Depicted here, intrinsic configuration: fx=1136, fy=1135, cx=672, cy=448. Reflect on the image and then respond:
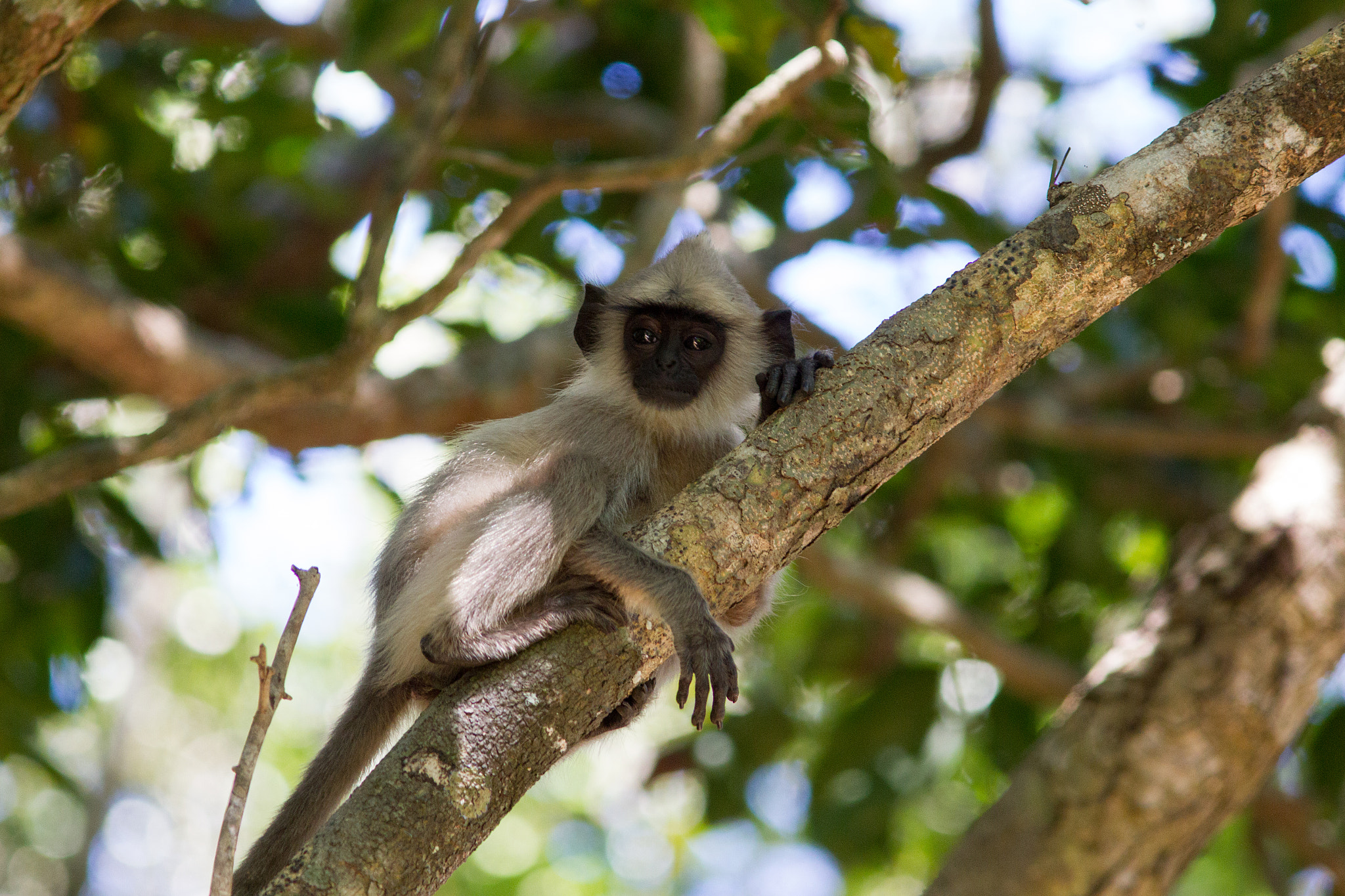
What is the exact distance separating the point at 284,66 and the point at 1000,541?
5.80 m

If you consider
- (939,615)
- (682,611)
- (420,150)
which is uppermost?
(420,150)

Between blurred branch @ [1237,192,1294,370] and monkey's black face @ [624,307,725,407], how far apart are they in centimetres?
302

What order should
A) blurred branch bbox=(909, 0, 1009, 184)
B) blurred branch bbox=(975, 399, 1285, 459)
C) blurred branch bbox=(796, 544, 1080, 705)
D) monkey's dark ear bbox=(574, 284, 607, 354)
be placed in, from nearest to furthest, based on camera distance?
monkey's dark ear bbox=(574, 284, 607, 354)
blurred branch bbox=(909, 0, 1009, 184)
blurred branch bbox=(796, 544, 1080, 705)
blurred branch bbox=(975, 399, 1285, 459)

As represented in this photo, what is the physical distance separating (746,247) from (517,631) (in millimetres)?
5340

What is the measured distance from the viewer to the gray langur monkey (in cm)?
300

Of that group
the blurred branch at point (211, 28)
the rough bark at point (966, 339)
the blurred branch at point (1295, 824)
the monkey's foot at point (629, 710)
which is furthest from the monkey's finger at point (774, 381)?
the blurred branch at point (1295, 824)

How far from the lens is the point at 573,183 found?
4.60 m

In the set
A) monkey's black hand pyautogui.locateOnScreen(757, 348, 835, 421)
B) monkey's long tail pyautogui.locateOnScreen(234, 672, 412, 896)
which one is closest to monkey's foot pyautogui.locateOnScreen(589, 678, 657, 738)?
monkey's long tail pyautogui.locateOnScreen(234, 672, 412, 896)

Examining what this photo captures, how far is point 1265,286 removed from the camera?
602 centimetres

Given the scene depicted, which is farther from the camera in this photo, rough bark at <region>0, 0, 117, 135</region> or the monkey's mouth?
the monkey's mouth

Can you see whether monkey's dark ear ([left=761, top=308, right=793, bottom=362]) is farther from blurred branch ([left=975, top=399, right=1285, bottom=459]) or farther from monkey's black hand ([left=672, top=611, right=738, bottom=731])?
blurred branch ([left=975, top=399, right=1285, bottom=459])

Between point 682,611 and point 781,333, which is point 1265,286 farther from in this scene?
point 682,611

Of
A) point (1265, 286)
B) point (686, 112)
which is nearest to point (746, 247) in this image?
point (686, 112)

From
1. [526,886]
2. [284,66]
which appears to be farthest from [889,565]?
[526,886]
